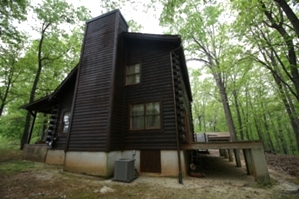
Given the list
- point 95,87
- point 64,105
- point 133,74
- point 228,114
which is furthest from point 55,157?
point 228,114

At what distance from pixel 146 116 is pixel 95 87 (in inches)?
129

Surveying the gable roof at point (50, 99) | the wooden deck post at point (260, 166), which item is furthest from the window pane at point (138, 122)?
the gable roof at point (50, 99)

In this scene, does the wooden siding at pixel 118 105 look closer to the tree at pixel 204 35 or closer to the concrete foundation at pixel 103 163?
the concrete foundation at pixel 103 163

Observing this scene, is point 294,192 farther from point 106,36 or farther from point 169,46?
point 106,36

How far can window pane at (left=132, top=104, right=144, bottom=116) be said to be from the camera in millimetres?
8664

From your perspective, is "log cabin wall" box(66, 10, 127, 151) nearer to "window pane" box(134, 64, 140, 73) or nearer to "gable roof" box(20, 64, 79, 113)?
→ "window pane" box(134, 64, 140, 73)

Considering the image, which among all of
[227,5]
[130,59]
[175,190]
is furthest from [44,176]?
[227,5]

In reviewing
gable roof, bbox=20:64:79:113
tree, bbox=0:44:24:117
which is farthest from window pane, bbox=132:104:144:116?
tree, bbox=0:44:24:117

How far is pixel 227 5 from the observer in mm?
11562

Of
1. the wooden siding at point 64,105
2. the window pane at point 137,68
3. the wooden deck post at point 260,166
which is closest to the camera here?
the wooden deck post at point 260,166

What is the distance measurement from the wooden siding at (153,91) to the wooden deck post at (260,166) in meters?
3.32

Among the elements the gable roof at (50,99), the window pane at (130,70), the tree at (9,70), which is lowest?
the gable roof at (50,99)

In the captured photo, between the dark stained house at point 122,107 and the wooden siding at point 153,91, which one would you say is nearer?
the dark stained house at point 122,107

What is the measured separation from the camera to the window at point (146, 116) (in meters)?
8.21
